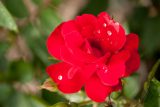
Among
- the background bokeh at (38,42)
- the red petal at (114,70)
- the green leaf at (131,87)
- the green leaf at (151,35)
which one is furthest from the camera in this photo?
the green leaf at (151,35)

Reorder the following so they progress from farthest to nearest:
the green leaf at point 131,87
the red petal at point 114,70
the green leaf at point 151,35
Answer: the green leaf at point 151,35
the green leaf at point 131,87
the red petal at point 114,70

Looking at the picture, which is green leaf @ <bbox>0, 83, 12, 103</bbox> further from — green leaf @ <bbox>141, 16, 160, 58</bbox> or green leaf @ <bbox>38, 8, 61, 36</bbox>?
green leaf @ <bbox>141, 16, 160, 58</bbox>

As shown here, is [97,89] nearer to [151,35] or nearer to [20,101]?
[20,101]

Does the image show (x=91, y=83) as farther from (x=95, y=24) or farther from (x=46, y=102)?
(x=46, y=102)

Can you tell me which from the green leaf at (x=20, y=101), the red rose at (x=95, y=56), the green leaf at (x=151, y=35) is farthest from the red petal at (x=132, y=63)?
the green leaf at (x=151, y=35)

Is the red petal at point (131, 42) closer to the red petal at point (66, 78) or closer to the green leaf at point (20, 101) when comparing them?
the red petal at point (66, 78)

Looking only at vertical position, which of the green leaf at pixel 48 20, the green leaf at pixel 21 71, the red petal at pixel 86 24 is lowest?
the red petal at pixel 86 24

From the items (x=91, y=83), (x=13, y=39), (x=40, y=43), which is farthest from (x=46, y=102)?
(x=91, y=83)

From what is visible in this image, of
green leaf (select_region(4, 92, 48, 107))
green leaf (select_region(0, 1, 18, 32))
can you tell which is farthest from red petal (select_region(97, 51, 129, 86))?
green leaf (select_region(4, 92, 48, 107))
